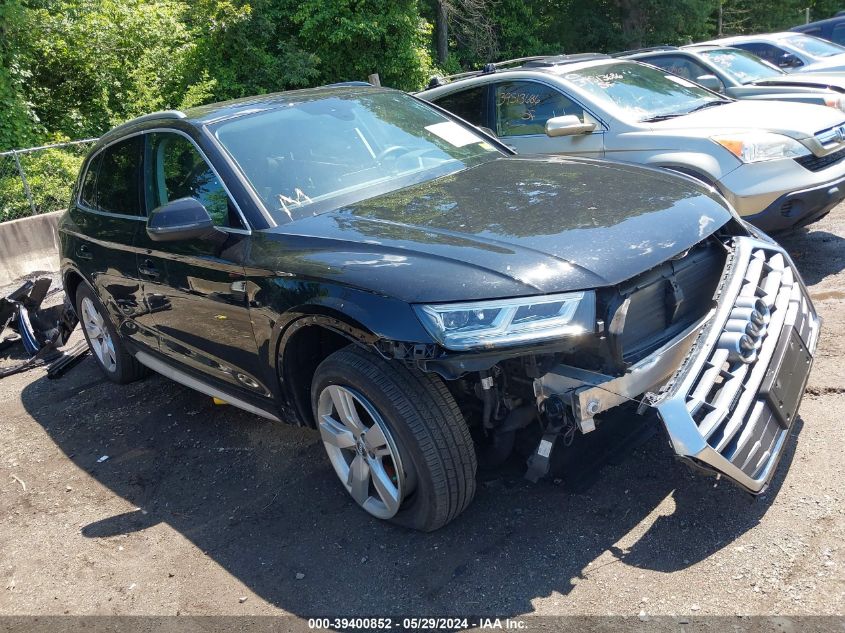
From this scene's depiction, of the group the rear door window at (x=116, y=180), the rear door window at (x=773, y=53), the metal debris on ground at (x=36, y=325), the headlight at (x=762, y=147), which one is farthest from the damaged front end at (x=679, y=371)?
the rear door window at (x=773, y=53)

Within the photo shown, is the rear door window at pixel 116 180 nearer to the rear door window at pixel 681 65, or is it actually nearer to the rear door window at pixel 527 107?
the rear door window at pixel 527 107

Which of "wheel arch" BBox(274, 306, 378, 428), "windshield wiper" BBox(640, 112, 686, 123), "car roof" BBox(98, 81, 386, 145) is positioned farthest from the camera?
"windshield wiper" BBox(640, 112, 686, 123)

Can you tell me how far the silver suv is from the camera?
563cm

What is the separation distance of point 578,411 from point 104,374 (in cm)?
412

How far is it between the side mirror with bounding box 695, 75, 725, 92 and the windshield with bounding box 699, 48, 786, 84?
0.55 metres

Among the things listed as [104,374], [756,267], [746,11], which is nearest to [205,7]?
[104,374]

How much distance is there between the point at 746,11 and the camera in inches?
1120

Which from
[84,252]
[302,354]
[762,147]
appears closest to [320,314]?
[302,354]

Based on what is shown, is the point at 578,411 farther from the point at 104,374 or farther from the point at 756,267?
the point at 104,374

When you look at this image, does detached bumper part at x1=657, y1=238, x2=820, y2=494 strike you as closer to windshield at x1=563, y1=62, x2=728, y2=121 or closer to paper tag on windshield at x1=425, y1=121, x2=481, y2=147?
paper tag on windshield at x1=425, y1=121, x2=481, y2=147

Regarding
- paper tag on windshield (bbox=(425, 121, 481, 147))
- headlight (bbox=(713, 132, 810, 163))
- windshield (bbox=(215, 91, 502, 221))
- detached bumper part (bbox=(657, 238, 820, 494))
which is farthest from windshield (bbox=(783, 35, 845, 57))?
detached bumper part (bbox=(657, 238, 820, 494))

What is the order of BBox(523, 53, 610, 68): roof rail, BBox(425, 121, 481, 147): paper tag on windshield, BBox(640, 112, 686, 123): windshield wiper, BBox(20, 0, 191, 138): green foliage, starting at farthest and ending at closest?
BBox(20, 0, 191, 138): green foliage, BBox(523, 53, 610, 68): roof rail, BBox(640, 112, 686, 123): windshield wiper, BBox(425, 121, 481, 147): paper tag on windshield

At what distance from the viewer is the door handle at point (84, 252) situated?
4.93 m

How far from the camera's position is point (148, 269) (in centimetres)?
424
